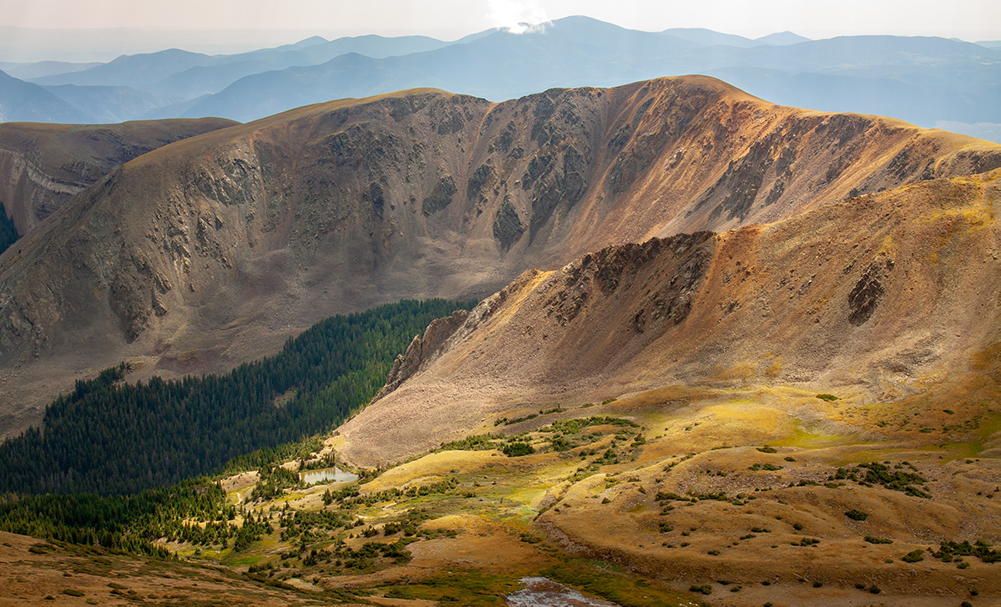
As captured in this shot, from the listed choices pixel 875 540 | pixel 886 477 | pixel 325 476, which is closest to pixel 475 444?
pixel 325 476

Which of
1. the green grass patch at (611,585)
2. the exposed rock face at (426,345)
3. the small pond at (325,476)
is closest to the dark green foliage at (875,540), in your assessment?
the green grass patch at (611,585)

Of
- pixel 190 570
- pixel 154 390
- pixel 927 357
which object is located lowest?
pixel 154 390

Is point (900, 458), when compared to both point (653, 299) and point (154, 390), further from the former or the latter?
point (154, 390)

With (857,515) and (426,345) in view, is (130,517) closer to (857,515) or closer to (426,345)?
(426,345)

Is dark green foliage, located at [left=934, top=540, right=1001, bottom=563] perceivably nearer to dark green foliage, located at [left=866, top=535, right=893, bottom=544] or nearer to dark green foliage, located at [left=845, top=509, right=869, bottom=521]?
dark green foliage, located at [left=866, top=535, right=893, bottom=544]

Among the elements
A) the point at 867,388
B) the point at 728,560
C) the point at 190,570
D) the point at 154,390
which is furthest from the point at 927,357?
the point at 154,390

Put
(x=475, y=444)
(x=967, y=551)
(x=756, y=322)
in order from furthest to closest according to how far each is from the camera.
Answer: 1. (x=756, y=322)
2. (x=475, y=444)
3. (x=967, y=551)

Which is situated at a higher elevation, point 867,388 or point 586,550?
point 867,388
